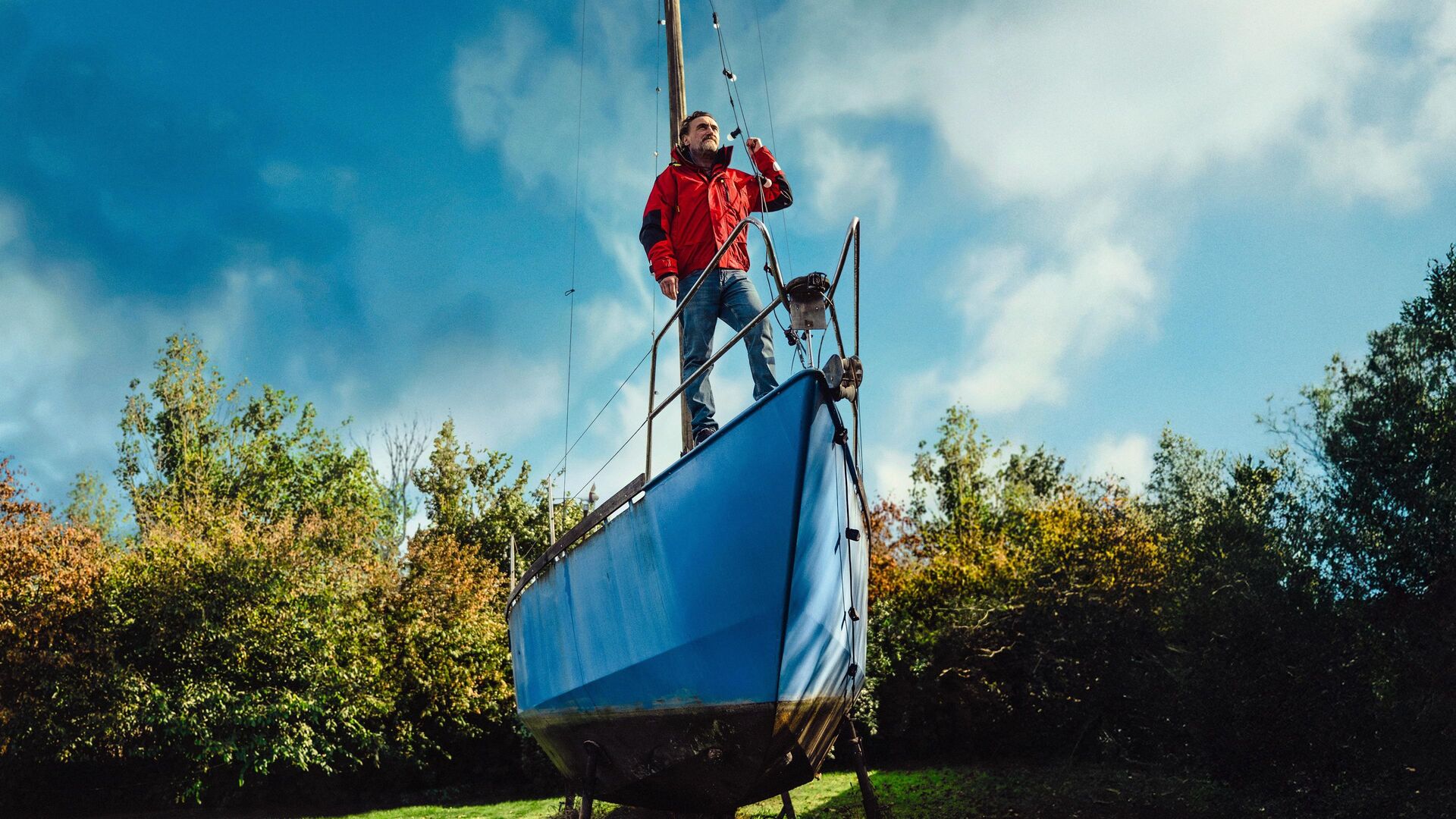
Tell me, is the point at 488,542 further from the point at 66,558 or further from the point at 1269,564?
the point at 1269,564

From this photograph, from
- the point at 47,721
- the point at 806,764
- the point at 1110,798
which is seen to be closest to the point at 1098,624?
the point at 1110,798

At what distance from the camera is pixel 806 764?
17.0 feet

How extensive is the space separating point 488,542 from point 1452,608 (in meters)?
23.9

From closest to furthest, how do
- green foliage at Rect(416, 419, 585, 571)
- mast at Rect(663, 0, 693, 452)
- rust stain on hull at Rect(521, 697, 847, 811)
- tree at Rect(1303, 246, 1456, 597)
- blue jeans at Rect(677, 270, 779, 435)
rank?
rust stain on hull at Rect(521, 697, 847, 811) < blue jeans at Rect(677, 270, 779, 435) < mast at Rect(663, 0, 693, 452) < tree at Rect(1303, 246, 1456, 597) < green foliage at Rect(416, 419, 585, 571)

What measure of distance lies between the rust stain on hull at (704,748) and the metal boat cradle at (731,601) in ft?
0.04

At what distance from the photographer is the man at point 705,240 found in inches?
210

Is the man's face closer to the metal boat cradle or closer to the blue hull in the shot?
the metal boat cradle

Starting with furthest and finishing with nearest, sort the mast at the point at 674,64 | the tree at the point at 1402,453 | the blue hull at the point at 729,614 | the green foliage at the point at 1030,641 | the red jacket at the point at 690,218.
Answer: the green foliage at the point at 1030,641 → the tree at the point at 1402,453 → the mast at the point at 674,64 → the red jacket at the point at 690,218 → the blue hull at the point at 729,614

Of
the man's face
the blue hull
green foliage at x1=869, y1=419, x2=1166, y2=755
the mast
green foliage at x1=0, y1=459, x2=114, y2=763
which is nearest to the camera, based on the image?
the blue hull

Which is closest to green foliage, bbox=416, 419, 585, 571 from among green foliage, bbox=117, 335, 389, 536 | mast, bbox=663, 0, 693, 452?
green foliage, bbox=117, 335, 389, 536

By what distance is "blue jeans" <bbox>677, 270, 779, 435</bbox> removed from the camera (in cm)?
529

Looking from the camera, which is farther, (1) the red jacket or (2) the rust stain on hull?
(1) the red jacket

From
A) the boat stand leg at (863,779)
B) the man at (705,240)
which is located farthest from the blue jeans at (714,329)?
the boat stand leg at (863,779)

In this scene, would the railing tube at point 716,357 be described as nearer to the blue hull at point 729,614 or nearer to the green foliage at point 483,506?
the blue hull at point 729,614
